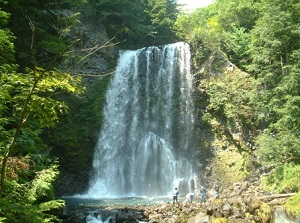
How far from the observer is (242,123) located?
19797 millimetres

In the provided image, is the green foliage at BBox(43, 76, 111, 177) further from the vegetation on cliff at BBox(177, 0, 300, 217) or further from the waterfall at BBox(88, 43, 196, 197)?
the vegetation on cliff at BBox(177, 0, 300, 217)

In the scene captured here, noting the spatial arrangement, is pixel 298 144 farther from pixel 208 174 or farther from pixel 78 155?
pixel 78 155

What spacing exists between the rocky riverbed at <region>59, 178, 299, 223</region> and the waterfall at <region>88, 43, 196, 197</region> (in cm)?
721

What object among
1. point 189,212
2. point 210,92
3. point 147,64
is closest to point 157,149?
point 210,92

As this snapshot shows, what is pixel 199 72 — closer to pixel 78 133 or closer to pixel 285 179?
pixel 78 133

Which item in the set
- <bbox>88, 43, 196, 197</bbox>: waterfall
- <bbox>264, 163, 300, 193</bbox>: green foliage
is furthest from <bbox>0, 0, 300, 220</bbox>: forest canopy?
<bbox>88, 43, 196, 197</bbox>: waterfall

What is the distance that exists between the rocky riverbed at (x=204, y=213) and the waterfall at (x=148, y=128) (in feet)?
23.7

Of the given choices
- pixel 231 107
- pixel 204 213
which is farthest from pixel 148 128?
pixel 204 213

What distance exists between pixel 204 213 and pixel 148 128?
12470mm

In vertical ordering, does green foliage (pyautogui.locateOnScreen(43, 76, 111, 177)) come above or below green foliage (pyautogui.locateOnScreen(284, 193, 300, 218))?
above

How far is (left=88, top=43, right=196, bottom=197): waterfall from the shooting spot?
20.9 meters

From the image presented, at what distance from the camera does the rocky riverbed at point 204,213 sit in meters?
10.2

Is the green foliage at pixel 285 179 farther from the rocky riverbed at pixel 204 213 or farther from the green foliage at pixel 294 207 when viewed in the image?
the green foliage at pixel 294 207

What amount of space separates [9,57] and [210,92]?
57.7ft
